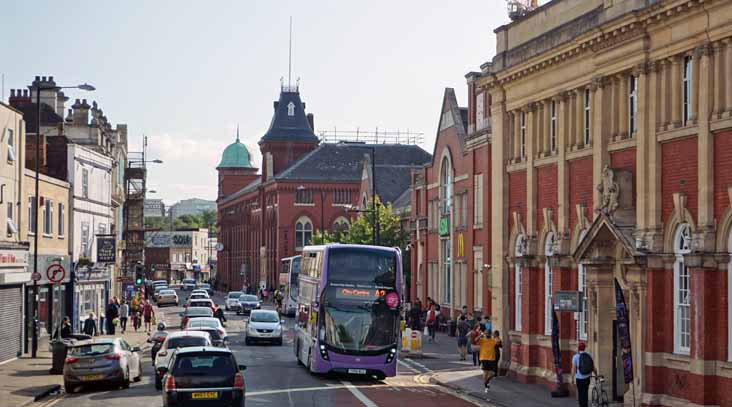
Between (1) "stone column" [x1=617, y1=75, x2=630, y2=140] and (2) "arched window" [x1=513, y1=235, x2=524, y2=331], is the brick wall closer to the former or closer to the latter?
(1) "stone column" [x1=617, y1=75, x2=630, y2=140]

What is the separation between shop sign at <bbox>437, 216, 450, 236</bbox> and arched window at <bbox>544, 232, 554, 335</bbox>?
88.9 feet

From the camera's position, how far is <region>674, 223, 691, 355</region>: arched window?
88.3 feet

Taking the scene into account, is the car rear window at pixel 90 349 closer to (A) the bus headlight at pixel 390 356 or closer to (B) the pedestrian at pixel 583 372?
(A) the bus headlight at pixel 390 356

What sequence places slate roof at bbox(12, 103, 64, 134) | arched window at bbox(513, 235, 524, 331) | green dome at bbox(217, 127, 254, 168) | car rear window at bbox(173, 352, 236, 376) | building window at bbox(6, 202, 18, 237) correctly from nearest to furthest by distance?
1. car rear window at bbox(173, 352, 236, 376)
2. arched window at bbox(513, 235, 524, 331)
3. building window at bbox(6, 202, 18, 237)
4. slate roof at bbox(12, 103, 64, 134)
5. green dome at bbox(217, 127, 254, 168)

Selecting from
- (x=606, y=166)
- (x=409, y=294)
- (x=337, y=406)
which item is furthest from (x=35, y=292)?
(x=409, y=294)

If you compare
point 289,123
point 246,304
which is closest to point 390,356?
point 246,304

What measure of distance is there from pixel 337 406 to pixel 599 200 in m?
8.26

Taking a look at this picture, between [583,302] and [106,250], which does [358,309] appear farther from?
[106,250]

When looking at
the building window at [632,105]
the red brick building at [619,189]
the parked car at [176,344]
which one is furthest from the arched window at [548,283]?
the parked car at [176,344]

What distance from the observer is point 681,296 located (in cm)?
2723

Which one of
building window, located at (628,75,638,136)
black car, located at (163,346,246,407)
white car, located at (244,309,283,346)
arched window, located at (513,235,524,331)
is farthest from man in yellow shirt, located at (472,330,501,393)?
white car, located at (244,309,283,346)

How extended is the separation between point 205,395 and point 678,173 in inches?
446

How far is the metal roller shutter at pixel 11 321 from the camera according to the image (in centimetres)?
4181

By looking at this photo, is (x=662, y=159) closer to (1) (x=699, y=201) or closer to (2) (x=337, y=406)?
(1) (x=699, y=201)
